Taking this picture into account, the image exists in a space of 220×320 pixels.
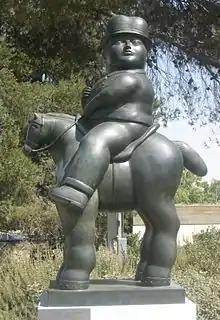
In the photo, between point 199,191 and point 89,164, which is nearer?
point 89,164

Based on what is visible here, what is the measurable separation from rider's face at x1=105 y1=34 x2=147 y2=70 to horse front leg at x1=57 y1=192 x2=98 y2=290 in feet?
1.88

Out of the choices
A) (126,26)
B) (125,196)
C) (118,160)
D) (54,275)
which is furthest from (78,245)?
(54,275)

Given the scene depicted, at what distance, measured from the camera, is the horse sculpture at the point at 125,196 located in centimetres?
220

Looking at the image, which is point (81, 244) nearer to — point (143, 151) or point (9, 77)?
point (143, 151)

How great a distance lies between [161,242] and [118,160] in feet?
1.22

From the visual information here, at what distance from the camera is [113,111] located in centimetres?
231

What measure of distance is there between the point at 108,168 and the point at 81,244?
315 millimetres

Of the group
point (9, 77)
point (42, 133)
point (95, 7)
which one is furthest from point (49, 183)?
point (42, 133)

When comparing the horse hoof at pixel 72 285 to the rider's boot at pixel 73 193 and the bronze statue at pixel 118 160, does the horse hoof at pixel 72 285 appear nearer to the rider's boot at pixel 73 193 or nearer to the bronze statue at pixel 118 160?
the bronze statue at pixel 118 160

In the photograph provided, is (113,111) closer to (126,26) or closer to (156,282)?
(126,26)

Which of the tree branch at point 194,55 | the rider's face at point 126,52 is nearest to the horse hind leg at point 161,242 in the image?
the rider's face at point 126,52

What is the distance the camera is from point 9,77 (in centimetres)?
767

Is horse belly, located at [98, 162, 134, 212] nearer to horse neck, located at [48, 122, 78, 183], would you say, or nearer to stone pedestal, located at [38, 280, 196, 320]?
horse neck, located at [48, 122, 78, 183]

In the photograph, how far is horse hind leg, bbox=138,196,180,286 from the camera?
2256 millimetres
